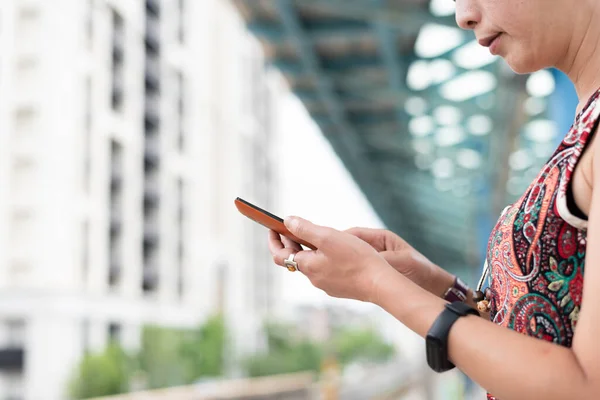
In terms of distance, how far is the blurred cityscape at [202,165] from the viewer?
988 centimetres

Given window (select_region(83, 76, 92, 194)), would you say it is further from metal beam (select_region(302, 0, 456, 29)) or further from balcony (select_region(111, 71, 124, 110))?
metal beam (select_region(302, 0, 456, 29))

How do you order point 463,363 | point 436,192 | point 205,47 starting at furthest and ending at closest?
point 205,47, point 436,192, point 463,363

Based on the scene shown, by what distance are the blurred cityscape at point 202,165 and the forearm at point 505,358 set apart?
421cm

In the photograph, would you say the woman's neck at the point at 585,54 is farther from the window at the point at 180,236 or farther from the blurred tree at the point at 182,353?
the window at the point at 180,236

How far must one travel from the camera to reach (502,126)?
984cm

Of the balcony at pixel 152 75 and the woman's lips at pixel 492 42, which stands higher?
the balcony at pixel 152 75

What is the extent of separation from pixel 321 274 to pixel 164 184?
48934 millimetres

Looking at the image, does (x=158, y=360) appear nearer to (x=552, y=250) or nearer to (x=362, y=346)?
(x=552, y=250)

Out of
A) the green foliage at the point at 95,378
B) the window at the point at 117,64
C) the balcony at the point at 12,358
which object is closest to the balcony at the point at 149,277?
the balcony at the point at 12,358

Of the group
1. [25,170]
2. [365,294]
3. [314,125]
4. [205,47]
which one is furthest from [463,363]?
[205,47]

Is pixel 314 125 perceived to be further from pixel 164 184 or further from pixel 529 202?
pixel 164 184

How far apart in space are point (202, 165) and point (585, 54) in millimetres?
61285

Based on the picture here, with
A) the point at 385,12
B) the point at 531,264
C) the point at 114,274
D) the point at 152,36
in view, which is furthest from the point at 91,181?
the point at 531,264

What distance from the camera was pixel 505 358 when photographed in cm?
106
